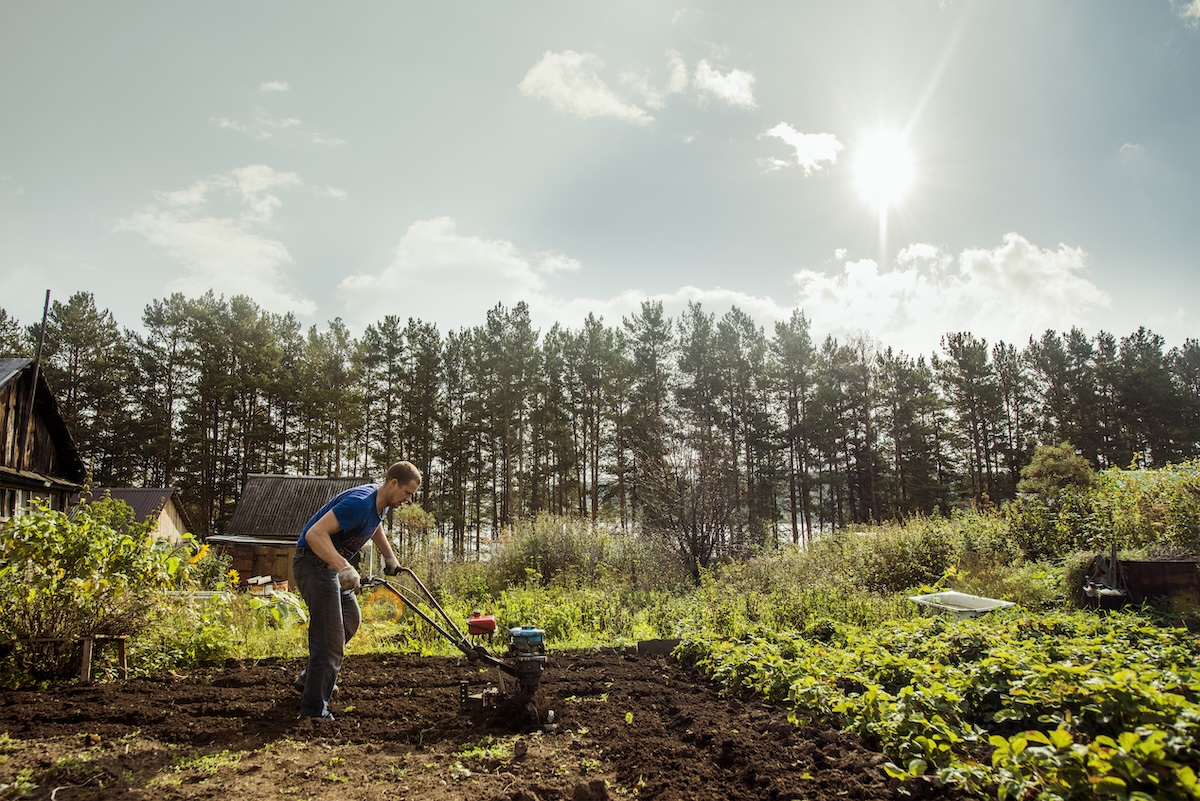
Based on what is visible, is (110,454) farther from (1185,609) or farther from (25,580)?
(1185,609)

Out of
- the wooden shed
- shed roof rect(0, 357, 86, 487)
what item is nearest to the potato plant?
shed roof rect(0, 357, 86, 487)

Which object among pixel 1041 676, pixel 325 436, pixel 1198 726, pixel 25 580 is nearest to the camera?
pixel 1198 726

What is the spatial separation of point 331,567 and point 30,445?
44.5ft

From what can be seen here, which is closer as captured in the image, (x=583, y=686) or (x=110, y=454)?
(x=583, y=686)

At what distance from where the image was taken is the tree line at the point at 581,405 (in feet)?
102

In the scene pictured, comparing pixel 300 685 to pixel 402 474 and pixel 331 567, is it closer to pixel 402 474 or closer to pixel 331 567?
pixel 331 567

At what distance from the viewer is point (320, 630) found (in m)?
4.45

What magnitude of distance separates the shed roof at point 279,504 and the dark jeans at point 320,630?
17.6 metres

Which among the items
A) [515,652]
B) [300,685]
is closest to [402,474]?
[515,652]

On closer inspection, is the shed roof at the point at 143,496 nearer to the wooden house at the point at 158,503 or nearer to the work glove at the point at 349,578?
the wooden house at the point at 158,503

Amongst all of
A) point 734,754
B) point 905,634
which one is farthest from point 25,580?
point 905,634

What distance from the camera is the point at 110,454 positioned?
102 ft

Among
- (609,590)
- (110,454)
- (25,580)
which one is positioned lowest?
(609,590)

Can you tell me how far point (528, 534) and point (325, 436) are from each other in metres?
21.8
